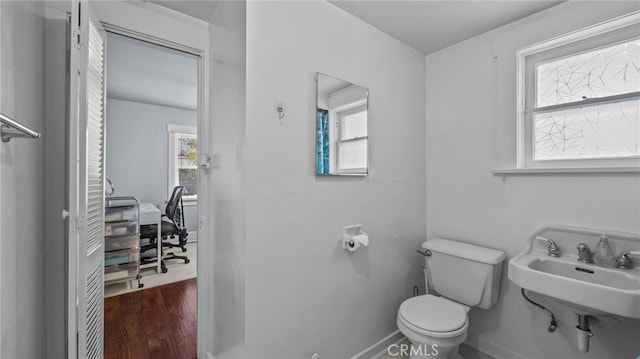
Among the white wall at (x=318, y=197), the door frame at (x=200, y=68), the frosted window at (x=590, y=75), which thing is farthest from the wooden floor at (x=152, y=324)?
the frosted window at (x=590, y=75)

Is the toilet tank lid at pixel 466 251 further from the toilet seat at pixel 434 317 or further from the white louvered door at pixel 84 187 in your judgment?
the white louvered door at pixel 84 187

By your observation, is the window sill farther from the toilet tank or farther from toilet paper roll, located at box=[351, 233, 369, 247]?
toilet paper roll, located at box=[351, 233, 369, 247]

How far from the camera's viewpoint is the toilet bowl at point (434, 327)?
145 centimetres

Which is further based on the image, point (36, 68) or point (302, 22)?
point (302, 22)

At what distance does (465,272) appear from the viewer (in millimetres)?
1782

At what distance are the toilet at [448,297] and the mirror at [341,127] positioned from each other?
85 cm

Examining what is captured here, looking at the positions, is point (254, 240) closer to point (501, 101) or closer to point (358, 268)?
point (358, 268)

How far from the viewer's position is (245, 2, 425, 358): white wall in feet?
4.35

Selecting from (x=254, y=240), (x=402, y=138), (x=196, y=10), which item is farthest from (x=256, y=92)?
(x=402, y=138)

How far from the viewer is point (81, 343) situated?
1.12 metres

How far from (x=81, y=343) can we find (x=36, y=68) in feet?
3.90

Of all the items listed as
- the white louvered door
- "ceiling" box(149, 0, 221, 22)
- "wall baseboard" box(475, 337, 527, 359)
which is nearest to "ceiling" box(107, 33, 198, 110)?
"ceiling" box(149, 0, 221, 22)

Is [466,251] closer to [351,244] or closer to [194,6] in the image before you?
[351,244]

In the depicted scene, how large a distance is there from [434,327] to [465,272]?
50 centimetres
